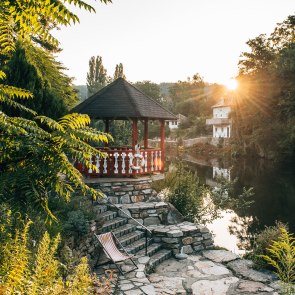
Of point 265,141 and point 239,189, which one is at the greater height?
point 265,141

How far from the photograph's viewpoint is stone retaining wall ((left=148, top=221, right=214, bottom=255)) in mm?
10398

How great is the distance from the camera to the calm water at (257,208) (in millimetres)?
15393

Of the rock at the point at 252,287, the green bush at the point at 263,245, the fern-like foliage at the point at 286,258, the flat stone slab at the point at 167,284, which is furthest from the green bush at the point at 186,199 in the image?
the fern-like foliage at the point at 286,258

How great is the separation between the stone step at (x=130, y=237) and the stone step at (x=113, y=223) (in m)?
0.45

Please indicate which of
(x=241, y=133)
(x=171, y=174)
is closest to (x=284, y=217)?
(x=171, y=174)

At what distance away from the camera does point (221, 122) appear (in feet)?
204

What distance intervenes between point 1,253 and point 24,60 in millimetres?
8947

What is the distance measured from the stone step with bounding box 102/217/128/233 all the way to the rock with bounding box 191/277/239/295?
10.3 ft

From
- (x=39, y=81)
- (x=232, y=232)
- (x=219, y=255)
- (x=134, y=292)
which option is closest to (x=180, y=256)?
(x=219, y=255)

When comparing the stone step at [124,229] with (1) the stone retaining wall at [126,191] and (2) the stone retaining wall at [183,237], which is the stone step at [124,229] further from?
(1) the stone retaining wall at [126,191]

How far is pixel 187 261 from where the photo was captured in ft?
32.4

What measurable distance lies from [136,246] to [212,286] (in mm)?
2619

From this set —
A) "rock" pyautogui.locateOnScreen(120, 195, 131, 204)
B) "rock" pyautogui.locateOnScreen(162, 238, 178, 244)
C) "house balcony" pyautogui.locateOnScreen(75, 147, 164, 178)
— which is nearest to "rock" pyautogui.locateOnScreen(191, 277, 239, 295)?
"rock" pyautogui.locateOnScreen(162, 238, 178, 244)

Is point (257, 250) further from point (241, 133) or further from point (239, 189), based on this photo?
point (241, 133)
